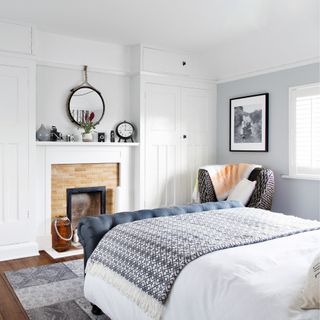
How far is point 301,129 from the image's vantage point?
4.49m

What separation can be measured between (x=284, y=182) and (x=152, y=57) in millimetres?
2286

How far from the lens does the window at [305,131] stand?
4.34 meters

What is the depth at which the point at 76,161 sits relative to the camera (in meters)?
4.62

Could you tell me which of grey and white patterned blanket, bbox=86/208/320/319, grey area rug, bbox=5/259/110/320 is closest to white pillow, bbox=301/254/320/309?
grey and white patterned blanket, bbox=86/208/320/319

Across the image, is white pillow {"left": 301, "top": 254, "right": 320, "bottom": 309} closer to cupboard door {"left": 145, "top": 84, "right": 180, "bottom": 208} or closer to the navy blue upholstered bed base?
the navy blue upholstered bed base

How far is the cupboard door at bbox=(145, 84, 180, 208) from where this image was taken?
16.4 ft

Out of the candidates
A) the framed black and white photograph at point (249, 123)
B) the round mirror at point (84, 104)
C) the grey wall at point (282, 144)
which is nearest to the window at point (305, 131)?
the grey wall at point (282, 144)

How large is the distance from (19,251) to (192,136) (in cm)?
271

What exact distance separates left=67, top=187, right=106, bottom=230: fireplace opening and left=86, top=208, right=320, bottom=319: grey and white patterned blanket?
218 centimetres

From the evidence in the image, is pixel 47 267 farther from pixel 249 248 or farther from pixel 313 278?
pixel 313 278

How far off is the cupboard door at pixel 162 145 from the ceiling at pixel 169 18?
2.47 feet

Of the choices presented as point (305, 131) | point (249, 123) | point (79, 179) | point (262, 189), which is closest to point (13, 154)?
point (79, 179)

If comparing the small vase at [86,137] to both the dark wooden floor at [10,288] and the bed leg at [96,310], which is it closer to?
the dark wooden floor at [10,288]

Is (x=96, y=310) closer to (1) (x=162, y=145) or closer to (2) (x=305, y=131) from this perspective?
(1) (x=162, y=145)
